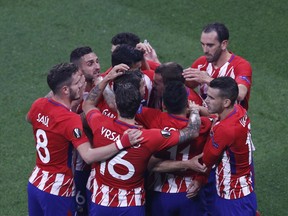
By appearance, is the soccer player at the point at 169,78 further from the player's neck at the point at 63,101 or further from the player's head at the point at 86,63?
the player's neck at the point at 63,101

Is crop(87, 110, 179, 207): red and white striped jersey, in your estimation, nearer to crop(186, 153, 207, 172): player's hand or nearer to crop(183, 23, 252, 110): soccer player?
crop(186, 153, 207, 172): player's hand

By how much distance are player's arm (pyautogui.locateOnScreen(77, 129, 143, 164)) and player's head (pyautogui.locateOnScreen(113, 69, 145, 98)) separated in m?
0.52

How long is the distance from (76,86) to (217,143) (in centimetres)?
149

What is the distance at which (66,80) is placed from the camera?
7.11m

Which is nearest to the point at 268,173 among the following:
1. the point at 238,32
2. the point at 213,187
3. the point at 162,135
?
the point at 213,187

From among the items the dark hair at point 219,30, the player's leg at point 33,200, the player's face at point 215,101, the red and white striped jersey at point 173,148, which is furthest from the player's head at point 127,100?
the dark hair at point 219,30

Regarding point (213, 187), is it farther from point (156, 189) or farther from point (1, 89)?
point (1, 89)

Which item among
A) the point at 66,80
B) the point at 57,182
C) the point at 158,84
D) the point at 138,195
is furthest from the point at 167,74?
the point at 57,182

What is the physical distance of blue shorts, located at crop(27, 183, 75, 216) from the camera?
7.27 m

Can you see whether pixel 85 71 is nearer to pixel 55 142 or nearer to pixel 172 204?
pixel 55 142

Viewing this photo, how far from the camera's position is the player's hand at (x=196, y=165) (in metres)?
7.06

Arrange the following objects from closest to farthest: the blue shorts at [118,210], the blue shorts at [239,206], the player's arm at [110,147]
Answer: the player's arm at [110,147], the blue shorts at [118,210], the blue shorts at [239,206]

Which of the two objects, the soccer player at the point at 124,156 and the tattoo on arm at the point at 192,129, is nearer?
the soccer player at the point at 124,156

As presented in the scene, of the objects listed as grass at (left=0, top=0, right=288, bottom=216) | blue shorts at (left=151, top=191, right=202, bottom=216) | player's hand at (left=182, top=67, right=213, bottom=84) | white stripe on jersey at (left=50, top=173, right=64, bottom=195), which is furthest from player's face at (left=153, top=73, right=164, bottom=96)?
grass at (left=0, top=0, right=288, bottom=216)
